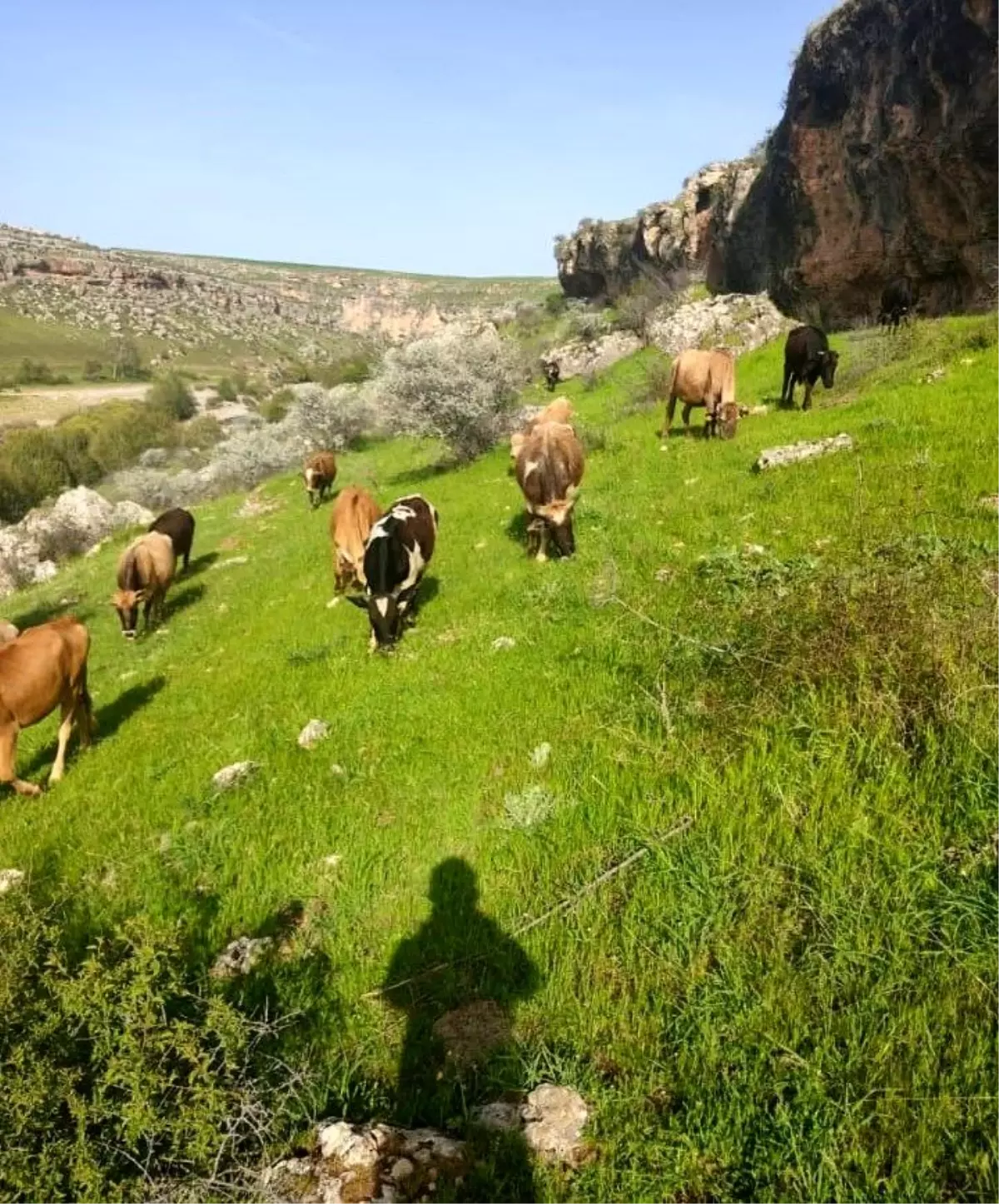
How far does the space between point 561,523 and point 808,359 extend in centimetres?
1040

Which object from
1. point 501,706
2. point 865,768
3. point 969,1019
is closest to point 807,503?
point 501,706

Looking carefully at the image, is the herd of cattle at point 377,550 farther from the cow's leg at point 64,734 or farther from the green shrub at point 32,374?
the green shrub at point 32,374

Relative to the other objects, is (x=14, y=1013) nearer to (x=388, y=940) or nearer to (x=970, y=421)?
(x=388, y=940)

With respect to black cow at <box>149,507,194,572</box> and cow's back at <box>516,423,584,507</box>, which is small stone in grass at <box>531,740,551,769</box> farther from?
black cow at <box>149,507,194,572</box>

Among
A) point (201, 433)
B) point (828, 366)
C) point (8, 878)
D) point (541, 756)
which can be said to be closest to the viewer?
point (541, 756)

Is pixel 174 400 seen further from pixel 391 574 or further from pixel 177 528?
pixel 391 574

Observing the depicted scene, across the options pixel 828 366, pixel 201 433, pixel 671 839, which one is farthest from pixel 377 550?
pixel 201 433

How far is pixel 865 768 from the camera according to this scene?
3.89 metres

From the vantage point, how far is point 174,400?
85562 millimetres

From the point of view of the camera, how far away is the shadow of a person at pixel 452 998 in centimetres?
312

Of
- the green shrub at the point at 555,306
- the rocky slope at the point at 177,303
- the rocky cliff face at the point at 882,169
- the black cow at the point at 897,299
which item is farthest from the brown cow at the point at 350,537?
the rocky slope at the point at 177,303

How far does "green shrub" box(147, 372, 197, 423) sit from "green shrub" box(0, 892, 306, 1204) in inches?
3506

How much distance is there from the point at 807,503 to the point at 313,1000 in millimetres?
8156

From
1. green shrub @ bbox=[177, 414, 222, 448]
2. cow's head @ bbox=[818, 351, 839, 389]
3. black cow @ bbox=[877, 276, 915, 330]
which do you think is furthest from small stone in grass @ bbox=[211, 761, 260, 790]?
green shrub @ bbox=[177, 414, 222, 448]
